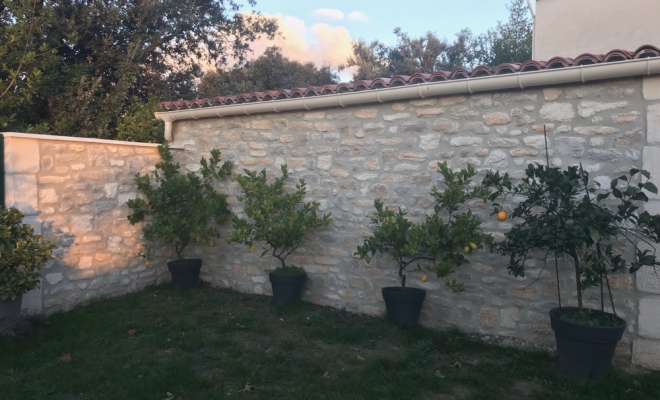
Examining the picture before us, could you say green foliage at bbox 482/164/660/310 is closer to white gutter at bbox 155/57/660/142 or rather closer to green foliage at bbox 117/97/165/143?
white gutter at bbox 155/57/660/142

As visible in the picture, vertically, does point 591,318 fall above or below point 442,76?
below

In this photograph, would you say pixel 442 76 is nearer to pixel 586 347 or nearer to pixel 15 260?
pixel 586 347

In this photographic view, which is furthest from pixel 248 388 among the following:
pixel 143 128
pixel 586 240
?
pixel 143 128

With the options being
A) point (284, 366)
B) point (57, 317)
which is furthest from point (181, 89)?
point (284, 366)

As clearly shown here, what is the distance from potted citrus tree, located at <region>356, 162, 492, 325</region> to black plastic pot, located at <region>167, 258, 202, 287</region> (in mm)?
2839

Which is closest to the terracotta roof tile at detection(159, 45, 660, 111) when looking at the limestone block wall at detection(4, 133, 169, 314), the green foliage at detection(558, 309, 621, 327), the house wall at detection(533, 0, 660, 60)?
the limestone block wall at detection(4, 133, 169, 314)

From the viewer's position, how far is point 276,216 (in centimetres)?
584

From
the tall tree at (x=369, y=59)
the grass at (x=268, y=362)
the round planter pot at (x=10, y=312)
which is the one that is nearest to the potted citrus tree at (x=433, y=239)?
the grass at (x=268, y=362)

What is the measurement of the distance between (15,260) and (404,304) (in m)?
3.65

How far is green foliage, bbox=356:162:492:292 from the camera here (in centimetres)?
460

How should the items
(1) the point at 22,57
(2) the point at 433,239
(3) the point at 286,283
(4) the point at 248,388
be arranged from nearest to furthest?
(4) the point at 248,388 < (2) the point at 433,239 < (3) the point at 286,283 < (1) the point at 22,57

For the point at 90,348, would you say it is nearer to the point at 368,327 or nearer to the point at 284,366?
the point at 284,366

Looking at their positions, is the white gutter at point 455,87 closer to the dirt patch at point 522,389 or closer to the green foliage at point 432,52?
the dirt patch at point 522,389

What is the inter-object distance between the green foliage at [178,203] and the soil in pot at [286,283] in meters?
1.16
